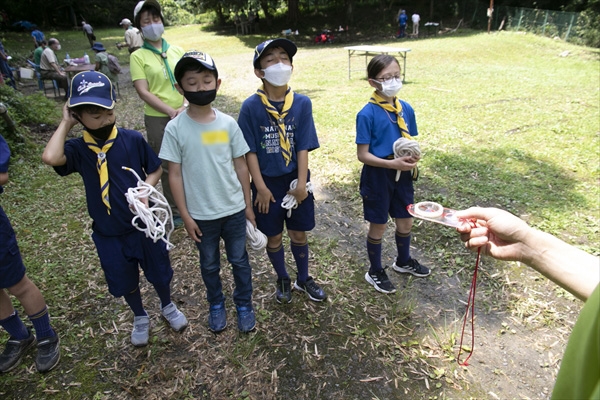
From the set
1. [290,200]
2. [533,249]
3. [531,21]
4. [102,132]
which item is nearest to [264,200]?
[290,200]

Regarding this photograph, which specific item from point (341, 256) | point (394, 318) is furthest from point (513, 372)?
point (341, 256)

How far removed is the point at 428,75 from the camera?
1336 centimetres

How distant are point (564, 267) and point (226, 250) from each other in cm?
221

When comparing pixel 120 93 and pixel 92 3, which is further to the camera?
pixel 92 3

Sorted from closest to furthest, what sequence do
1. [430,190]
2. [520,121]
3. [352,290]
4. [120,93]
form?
[352,290]
[430,190]
[520,121]
[120,93]

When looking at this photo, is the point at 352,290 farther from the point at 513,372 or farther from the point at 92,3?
the point at 92,3

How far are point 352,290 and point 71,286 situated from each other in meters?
2.73

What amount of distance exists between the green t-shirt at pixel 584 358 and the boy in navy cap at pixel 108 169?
98.8 inches

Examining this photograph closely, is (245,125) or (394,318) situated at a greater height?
(245,125)

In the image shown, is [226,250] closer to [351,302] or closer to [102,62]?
[351,302]

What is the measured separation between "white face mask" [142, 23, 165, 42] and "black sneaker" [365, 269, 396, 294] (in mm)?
3136

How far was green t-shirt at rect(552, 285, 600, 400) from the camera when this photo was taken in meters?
0.86

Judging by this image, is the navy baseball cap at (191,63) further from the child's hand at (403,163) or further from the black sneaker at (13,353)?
the black sneaker at (13,353)

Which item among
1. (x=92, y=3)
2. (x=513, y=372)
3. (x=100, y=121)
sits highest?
(x=92, y=3)
